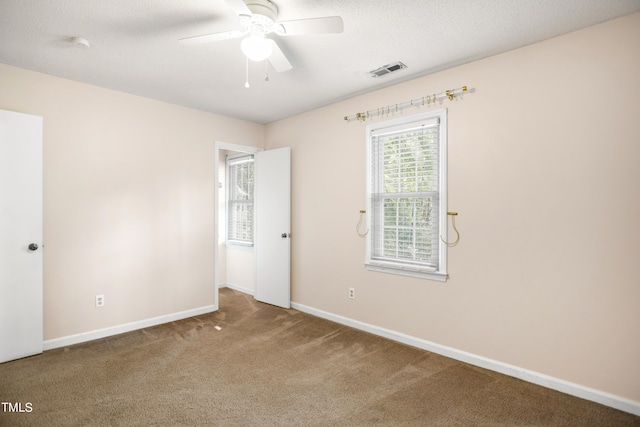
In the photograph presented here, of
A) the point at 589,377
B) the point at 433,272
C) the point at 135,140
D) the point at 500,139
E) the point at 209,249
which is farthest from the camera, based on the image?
the point at 209,249

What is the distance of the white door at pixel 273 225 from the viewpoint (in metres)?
4.52

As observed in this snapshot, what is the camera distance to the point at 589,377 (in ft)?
7.65

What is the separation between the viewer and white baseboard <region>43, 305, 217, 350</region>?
3.19 metres

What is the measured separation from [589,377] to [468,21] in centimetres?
264

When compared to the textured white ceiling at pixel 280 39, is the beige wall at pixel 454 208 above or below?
below

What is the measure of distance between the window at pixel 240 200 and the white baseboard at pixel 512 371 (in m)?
2.52

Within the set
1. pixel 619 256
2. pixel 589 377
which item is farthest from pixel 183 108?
pixel 589 377

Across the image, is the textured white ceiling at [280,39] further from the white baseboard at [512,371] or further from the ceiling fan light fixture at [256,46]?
the white baseboard at [512,371]

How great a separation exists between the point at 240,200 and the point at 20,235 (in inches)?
119

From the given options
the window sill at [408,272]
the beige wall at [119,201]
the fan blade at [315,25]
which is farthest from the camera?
the beige wall at [119,201]

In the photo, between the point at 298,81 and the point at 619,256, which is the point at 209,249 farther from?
the point at 619,256

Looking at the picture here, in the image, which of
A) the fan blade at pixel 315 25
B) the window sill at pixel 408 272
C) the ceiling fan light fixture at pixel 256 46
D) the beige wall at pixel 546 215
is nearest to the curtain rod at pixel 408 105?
the beige wall at pixel 546 215

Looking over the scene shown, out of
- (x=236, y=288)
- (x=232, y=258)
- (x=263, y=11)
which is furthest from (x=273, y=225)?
(x=263, y=11)

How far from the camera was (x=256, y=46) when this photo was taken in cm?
198
